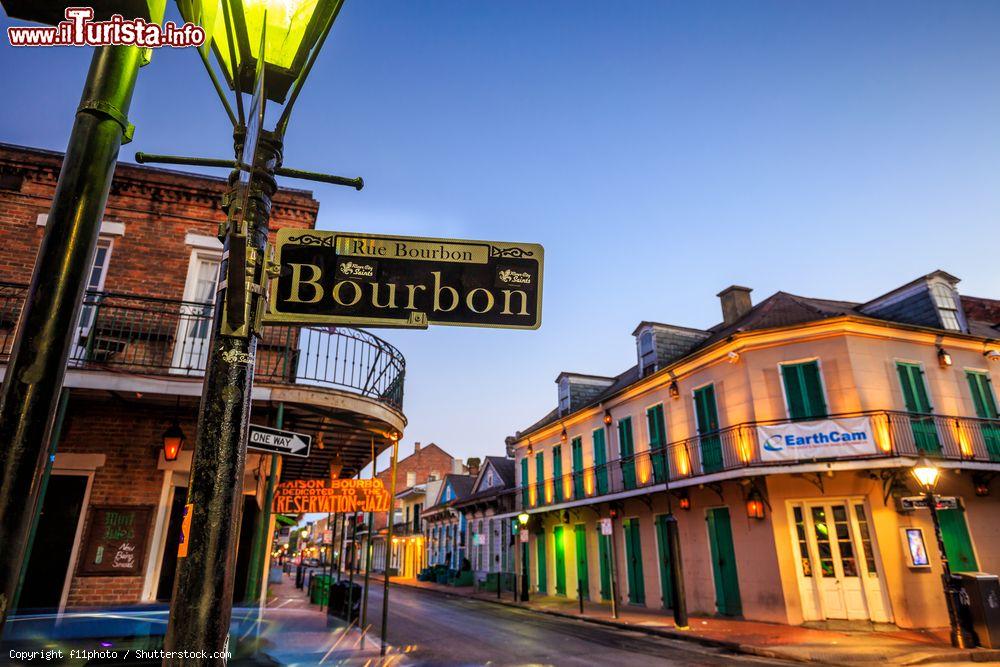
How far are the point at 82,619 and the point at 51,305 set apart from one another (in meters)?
6.26

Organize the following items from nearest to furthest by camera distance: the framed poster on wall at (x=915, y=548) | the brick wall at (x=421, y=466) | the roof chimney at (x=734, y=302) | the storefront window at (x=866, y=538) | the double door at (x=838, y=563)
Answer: the framed poster on wall at (x=915, y=548)
the double door at (x=838, y=563)
the storefront window at (x=866, y=538)
the roof chimney at (x=734, y=302)
the brick wall at (x=421, y=466)

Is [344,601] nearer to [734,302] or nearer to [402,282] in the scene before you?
[402,282]

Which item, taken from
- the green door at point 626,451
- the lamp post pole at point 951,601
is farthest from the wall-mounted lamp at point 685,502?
the lamp post pole at point 951,601

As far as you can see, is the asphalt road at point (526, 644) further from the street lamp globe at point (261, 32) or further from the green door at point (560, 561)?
the street lamp globe at point (261, 32)

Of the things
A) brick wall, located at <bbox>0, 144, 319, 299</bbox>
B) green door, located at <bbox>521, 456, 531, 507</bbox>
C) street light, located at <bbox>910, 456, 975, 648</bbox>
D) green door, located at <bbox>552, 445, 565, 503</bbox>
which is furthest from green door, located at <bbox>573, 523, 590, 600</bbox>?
brick wall, located at <bbox>0, 144, 319, 299</bbox>

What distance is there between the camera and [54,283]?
1.71m

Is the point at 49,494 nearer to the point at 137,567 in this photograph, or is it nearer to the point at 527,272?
the point at 137,567

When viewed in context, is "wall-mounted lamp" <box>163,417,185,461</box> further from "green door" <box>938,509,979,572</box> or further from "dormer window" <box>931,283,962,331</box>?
"dormer window" <box>931,283,962,331</box>

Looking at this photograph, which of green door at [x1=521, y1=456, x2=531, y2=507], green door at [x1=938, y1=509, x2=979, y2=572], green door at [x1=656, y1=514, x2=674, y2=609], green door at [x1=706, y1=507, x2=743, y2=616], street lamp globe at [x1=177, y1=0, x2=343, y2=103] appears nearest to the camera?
street lamp globe at [x1=177, y1=0, x2=343, y2=103]

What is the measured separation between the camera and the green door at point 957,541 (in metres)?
13.1

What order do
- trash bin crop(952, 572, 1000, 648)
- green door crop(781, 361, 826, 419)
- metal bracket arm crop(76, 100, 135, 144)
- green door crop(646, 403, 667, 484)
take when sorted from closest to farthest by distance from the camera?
1. metal bracket arm crop(76, 100, 135, 144)
2. trash bin crop(952, 572, 1000, 648)
3. green door crop(781, 361, 826, 419)
4. green door crop(646, 403, 667, 484)

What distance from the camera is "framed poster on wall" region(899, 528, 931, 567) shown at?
41.2 ft

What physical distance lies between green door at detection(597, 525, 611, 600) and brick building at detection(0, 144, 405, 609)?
13070 millimetres

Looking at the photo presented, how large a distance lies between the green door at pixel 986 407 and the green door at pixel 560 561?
47.6 feet
